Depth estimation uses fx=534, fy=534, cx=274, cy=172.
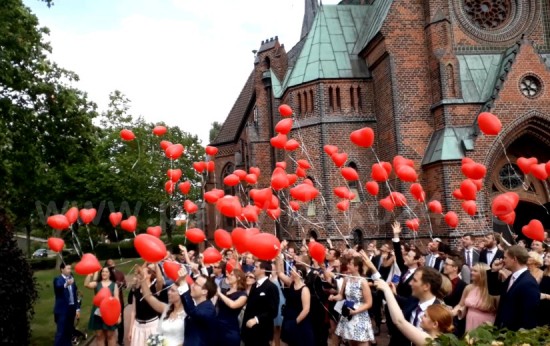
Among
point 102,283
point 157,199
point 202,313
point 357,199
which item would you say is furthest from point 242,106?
point 202,313

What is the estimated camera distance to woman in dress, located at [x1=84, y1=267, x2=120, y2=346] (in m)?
9.04

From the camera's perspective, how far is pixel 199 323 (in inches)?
237

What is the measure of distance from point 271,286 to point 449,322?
3104 mm

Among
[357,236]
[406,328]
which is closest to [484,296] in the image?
[406,328]

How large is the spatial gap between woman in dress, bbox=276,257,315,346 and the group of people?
14 millimetres

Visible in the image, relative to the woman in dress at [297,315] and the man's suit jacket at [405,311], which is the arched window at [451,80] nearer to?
the man's suit jacket at [405,311]

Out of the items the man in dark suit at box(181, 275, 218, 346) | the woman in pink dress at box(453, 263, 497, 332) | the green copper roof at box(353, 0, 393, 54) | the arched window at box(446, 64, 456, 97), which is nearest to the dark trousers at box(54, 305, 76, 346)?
the man in dark suit at box(181, 275, 218, 346)

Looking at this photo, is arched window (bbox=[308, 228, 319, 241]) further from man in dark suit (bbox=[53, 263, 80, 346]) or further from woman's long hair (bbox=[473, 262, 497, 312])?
woman's long hair (bbox=[473, 262, 497, 312])

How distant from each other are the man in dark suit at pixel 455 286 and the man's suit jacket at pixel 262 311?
2266mm

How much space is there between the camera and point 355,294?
24.5 feet

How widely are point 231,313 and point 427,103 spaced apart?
55.2ft

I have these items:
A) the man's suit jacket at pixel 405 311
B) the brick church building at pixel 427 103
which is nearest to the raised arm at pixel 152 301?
the man's suit jacket at pixel 405 311

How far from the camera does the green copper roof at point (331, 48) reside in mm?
23703

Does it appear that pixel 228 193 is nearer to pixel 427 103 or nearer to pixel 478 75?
pixel 427 103
